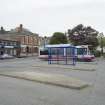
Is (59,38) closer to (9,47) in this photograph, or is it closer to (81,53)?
(9,47)

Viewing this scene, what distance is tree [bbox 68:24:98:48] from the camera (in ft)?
238

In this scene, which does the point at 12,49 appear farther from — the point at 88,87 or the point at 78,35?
the point at 88,87

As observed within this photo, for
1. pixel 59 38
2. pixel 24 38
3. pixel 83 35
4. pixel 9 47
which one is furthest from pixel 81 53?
pixel 59 38

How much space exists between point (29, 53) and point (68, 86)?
7183 cm

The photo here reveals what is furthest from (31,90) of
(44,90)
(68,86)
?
(68,86)

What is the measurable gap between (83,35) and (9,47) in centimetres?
2356

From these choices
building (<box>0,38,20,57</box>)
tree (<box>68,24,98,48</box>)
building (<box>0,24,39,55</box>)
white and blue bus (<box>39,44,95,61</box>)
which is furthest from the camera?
building (<box>0,24,39,55</box>)

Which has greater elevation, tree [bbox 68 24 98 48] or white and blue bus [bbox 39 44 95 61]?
tree [bbox 68 24 98 48]

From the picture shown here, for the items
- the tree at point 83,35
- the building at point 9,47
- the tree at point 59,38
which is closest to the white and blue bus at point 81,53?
the building at point 9,47

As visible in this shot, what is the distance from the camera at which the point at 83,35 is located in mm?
75188

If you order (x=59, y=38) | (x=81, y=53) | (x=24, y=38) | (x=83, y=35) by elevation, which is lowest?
(x=81, y=53)

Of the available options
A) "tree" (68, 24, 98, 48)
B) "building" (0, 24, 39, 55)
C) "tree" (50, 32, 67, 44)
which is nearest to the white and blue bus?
"tree" (68, 24, 98, 48)

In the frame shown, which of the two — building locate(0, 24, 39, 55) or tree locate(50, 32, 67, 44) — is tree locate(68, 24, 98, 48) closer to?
tree locate(50, 32, 67, 44)

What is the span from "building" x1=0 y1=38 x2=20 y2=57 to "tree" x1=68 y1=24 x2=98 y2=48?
17.8 meters
